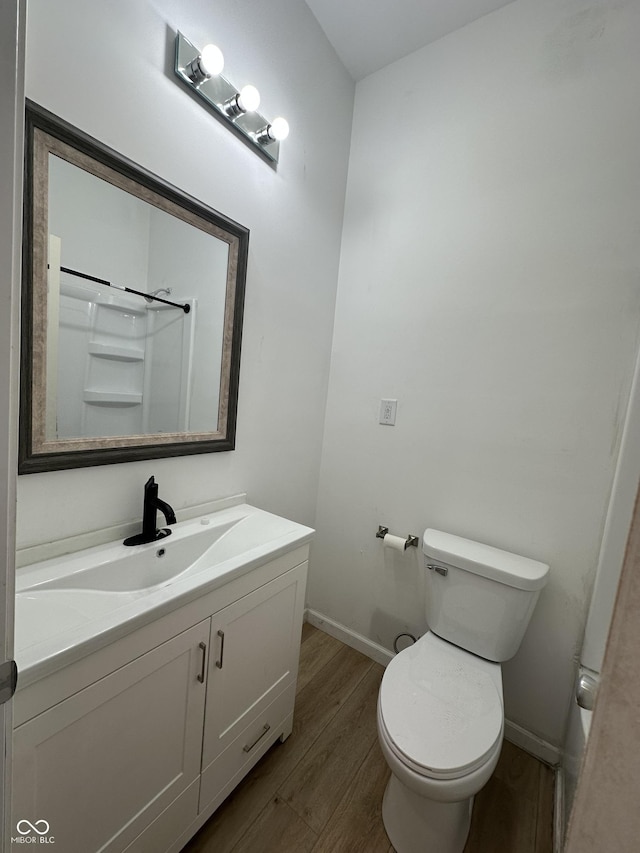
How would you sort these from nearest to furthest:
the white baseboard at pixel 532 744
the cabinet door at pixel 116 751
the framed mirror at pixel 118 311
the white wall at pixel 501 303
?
the cabinet door at pixel 116 751 < the framed mirror at pixel 118 311 < the white wall at pixel 501 303 < the white baseboard at pixel 532 744

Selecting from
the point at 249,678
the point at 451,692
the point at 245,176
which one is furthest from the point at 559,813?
the point at 245,176

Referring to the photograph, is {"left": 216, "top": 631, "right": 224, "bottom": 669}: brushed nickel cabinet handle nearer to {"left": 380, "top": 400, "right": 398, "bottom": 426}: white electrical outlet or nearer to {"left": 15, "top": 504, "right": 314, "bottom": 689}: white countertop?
{"left": 15, "top": 504, "right": 314, "bottom": 689}: white countertop

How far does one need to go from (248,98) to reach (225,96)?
0.08m

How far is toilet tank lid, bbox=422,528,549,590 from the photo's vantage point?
1216 mm

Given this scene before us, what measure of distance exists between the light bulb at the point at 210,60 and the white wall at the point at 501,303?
88 cm

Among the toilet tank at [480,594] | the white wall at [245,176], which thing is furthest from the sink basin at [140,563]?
the toilet tank at [480,594]

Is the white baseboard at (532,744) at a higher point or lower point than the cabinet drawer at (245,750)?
lower

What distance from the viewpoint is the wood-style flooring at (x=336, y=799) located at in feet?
3.46

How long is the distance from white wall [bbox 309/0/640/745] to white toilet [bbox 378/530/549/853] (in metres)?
0.20

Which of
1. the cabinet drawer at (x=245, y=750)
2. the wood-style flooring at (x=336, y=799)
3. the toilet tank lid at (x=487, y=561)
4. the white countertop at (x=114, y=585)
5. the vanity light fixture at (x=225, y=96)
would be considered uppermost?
the vanity light fixture at (x=225, y=96)

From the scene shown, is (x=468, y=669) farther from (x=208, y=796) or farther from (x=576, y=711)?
(x=208, y=796)

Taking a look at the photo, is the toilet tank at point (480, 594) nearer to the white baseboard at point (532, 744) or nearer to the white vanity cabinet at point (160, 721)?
the white baseboard at point (532, 744)

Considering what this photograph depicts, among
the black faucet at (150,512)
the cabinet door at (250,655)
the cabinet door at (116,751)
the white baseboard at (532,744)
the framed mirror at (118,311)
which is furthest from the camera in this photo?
the white baseboard at (532,744)

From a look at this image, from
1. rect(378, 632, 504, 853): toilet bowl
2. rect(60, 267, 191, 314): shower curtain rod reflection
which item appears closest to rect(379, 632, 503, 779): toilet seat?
rect(378, 632, 504, 853): toilet bowl
